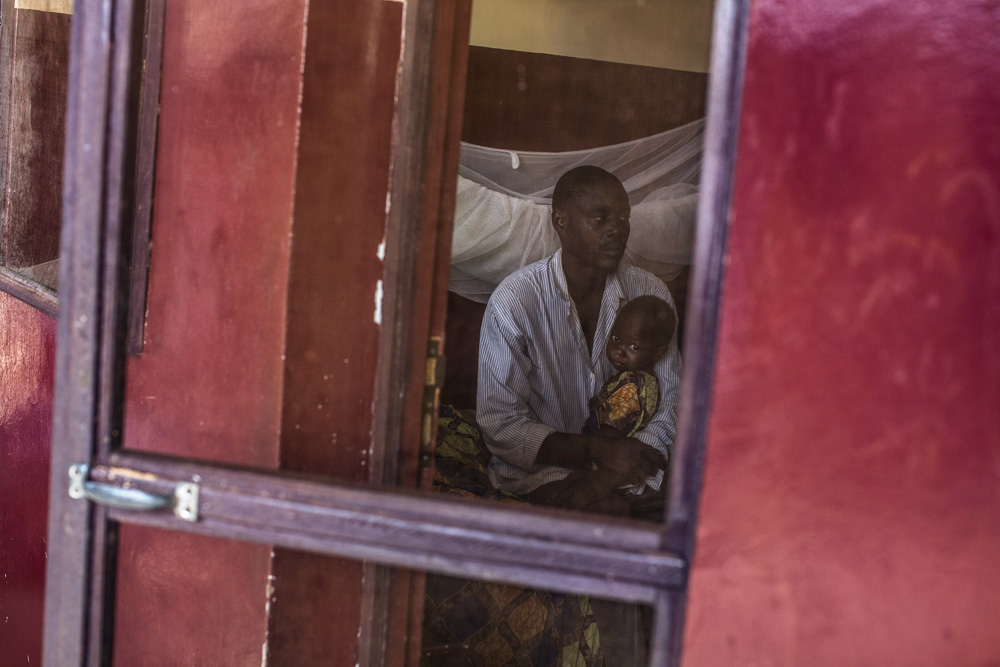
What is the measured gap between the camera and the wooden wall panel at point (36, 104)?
208 cm

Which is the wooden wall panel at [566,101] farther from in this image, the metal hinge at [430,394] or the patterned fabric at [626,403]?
the metal hinge at [430,394]

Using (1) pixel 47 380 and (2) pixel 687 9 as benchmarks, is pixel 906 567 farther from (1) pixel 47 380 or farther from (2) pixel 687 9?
(2) pixel 687 9

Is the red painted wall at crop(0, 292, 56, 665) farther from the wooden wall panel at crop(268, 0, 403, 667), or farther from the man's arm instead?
the man's arm

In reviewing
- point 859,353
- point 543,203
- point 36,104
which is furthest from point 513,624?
point 36,104

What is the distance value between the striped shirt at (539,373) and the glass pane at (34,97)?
1265 millimetres

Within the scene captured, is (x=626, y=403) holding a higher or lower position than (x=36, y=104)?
lower

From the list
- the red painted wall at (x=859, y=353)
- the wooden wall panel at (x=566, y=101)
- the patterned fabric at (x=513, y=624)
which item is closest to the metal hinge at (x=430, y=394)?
the red painted wall at (x=859, y=353)

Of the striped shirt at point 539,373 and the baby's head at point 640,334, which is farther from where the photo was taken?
the baby's head at point 640,334

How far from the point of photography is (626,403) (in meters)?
2.51

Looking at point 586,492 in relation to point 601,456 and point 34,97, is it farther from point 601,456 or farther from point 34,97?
point 34,97

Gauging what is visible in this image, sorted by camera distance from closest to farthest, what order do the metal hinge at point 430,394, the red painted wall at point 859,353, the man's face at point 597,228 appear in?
the red painted wall at point 859,353
the metal hinge at point 430,394
the man's face at point 597,228

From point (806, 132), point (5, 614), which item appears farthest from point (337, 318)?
point (5, 614)

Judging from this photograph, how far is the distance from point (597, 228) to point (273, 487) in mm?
2036

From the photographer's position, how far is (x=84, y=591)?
1000 millimetres
